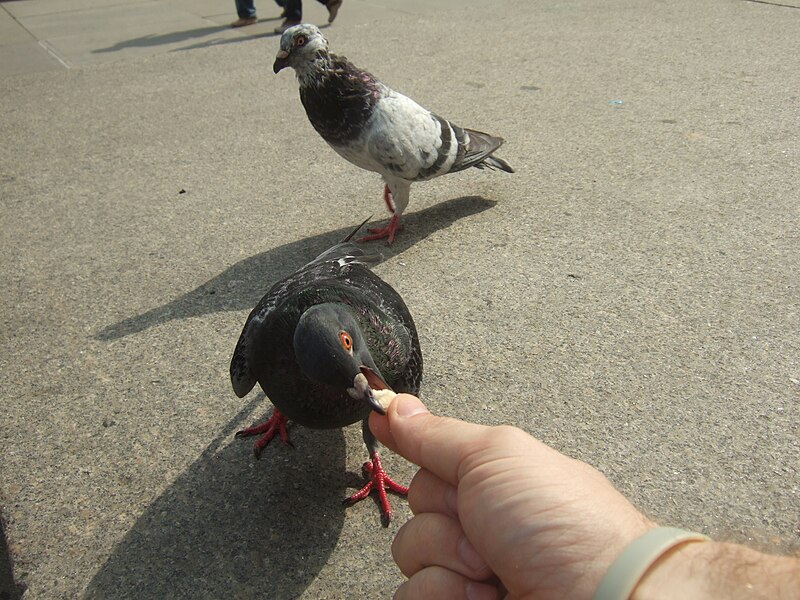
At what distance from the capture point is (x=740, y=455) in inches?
121

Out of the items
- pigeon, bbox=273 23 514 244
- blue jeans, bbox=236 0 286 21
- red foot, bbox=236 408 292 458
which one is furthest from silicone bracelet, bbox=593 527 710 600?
blue jeans, bbox=236 0 286 21

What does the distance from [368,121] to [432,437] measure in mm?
3410

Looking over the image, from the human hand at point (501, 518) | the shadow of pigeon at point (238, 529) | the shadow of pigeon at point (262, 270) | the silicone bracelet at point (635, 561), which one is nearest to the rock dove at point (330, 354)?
the shadow of pigeon at point (238, 529)

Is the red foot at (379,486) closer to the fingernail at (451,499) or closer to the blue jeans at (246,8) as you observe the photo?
the fingernail at (451,499)

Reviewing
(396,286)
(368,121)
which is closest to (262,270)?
(396,286)

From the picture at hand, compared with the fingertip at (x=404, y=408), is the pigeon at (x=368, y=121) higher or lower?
lower

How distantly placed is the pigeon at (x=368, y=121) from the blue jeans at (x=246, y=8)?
21.0 feet

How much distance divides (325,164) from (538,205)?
1950 mm

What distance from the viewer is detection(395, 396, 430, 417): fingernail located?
80.0 inches

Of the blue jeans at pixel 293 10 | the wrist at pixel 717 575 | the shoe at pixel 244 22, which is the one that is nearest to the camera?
the wrist at pixel 717 575

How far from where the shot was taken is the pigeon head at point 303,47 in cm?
505

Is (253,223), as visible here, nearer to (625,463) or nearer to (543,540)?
(625,463)

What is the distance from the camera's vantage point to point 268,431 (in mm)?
3281

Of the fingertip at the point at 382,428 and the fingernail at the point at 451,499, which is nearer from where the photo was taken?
the fingernail at the point at 451,499
